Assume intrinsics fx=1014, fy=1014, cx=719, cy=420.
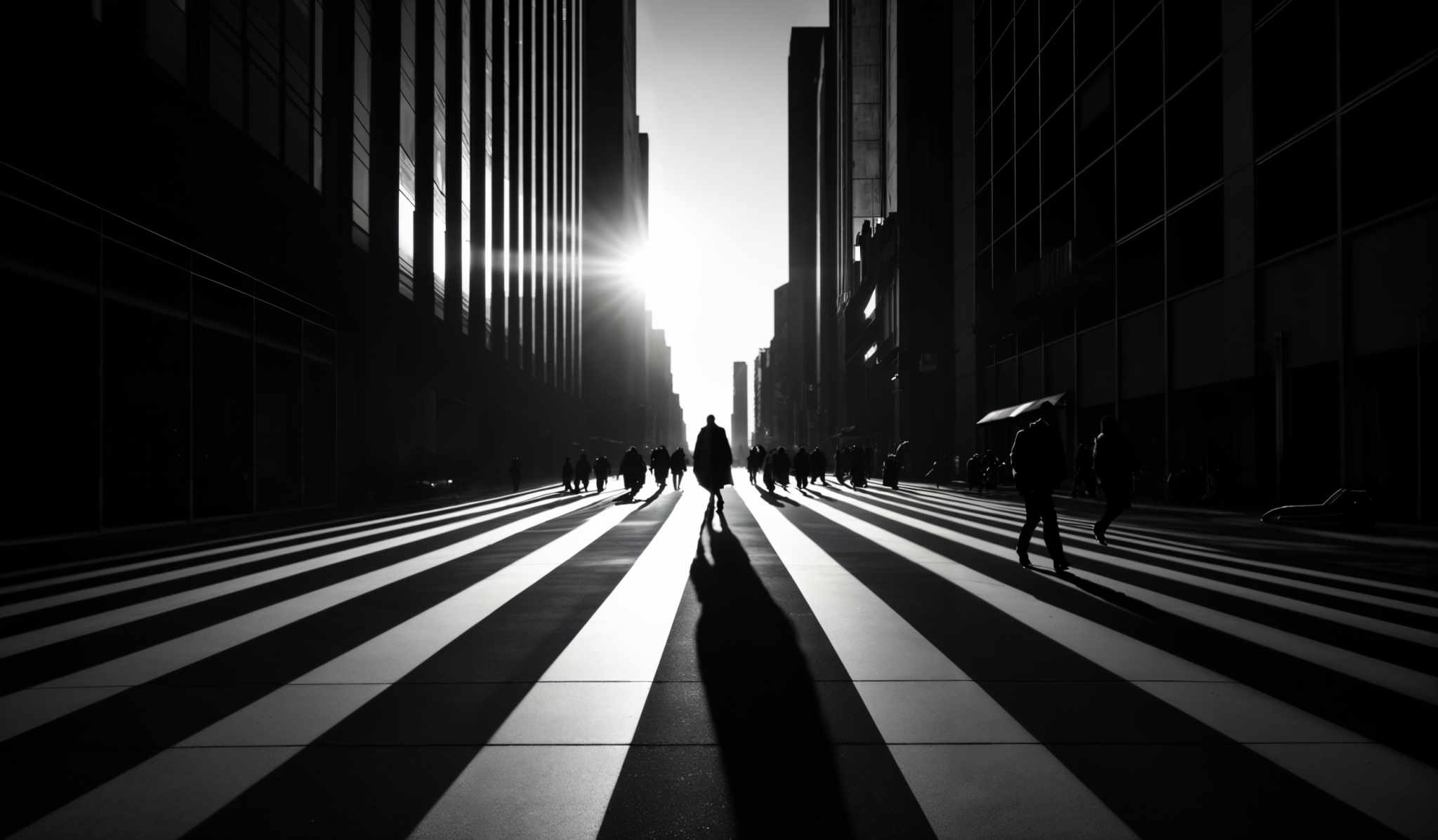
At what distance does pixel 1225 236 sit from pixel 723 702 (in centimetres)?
2113

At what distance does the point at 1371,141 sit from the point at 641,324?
162 metres

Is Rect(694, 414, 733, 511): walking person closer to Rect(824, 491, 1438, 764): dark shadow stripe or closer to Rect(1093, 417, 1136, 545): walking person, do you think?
Rect(1093, 417, 1136, 545): walking person

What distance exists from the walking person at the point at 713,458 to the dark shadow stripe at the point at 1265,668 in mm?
8368

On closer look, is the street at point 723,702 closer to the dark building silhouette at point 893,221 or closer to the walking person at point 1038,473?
the walking person at point 1038,473

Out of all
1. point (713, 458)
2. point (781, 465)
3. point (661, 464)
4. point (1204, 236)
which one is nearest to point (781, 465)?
point (781, 465)

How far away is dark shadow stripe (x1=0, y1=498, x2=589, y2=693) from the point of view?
18.1 feet

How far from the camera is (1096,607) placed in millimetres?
7582

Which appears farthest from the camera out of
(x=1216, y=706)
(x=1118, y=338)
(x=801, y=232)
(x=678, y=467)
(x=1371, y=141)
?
(x=801, y=232)

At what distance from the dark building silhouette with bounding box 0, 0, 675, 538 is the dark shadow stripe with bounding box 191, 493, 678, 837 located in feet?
37.2

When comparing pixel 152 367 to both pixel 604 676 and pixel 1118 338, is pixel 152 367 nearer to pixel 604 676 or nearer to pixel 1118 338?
pixel 604 676

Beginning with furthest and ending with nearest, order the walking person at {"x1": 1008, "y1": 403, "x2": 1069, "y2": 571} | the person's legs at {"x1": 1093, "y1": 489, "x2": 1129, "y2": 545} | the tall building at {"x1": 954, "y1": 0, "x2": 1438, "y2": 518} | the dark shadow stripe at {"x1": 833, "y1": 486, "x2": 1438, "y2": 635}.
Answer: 1. the tall building at {"x1": 954, "y1": 0, "x2": 1438, "y2": 518}
2. the person's legs at {"x1": 1093, "y1": 489, "x2": 1129, "y2": 545}
3. the walking person at {"x1": 1008, "y1": 403, "x2": 1069, "y2": 571}
4. the dark shadow stripe at {"x1": 833, "y1": 486, "x2": 1438, "y2": 635}

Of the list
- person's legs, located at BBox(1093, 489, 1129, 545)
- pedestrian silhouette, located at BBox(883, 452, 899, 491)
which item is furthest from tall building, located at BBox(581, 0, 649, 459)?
person's legs, located at BBox(1093, 489, 1129, 545)

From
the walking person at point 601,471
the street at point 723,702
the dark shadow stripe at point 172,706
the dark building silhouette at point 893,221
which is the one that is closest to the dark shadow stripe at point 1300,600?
the street at point 723,702

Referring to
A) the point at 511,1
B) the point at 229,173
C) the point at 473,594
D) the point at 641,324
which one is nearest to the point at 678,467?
the point at 229,173
